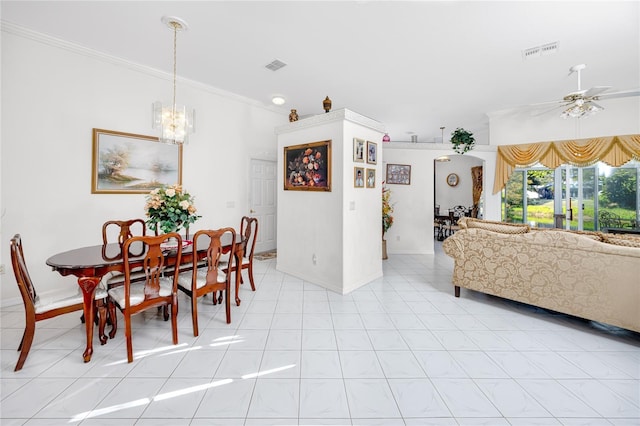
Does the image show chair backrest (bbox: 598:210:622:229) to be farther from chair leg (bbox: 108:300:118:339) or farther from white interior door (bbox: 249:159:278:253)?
chair leg (bbox: 108:300:118:339)

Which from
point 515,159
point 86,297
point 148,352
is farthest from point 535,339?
point 515,159

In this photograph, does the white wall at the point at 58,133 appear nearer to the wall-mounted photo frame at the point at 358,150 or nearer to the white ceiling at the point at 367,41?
the white ceiling at the point at 367,41

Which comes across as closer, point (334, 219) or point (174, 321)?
point (174, 321)

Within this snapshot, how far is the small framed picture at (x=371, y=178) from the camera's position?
393 cm

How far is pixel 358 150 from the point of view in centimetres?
367

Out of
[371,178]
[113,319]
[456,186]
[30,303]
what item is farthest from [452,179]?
[30,303]

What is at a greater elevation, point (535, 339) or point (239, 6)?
point (239, 6)

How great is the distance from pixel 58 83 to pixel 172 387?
3.75 metres

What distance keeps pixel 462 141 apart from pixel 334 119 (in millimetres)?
3547

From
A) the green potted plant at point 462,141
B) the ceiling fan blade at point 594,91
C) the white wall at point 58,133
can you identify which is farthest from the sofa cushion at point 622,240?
the white wall at point 58,133

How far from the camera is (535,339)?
8.13 feet

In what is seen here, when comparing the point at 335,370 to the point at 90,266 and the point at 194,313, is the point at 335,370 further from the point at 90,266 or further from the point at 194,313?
the point at 90,266

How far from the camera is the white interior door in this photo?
5533mm

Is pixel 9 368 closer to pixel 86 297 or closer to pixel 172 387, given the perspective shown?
pixel 86 297
